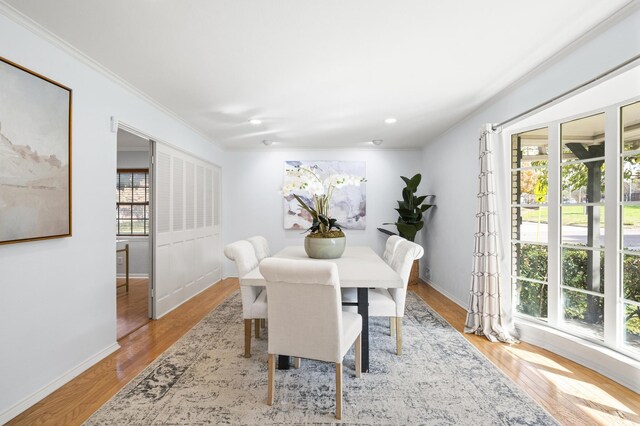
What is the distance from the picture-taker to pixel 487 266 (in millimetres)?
3105

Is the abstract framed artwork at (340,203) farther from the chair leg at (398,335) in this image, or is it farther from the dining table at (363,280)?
A: the chair leg at (398,335)

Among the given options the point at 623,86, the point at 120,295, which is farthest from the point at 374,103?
the point at 120,295

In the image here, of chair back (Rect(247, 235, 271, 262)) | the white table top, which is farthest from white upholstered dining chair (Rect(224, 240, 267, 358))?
chair back (Rect(247, 235, 271, 262))

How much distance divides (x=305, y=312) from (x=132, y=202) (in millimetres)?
5533

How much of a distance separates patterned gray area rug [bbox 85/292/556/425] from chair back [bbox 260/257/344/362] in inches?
14.8

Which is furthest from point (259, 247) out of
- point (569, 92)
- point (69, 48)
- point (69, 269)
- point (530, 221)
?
point (569, 92)

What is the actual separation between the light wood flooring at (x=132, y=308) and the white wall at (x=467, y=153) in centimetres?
386

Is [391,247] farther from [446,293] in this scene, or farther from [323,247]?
[446,293]

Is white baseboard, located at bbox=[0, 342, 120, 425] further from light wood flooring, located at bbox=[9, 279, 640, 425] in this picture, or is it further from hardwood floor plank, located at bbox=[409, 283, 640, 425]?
hardwood floor plank, located at bbox=[409, 283, 640, 425]

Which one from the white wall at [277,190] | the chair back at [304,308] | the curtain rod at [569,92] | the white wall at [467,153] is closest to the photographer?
the chair back at [304,308]

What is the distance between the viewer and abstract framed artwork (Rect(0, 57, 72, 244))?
6.18 ft

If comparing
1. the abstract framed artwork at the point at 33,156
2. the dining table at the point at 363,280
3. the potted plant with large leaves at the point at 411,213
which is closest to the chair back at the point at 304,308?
the dining table at the point at 363,280

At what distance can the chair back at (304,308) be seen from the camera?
73.1 inches

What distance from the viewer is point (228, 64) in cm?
262
